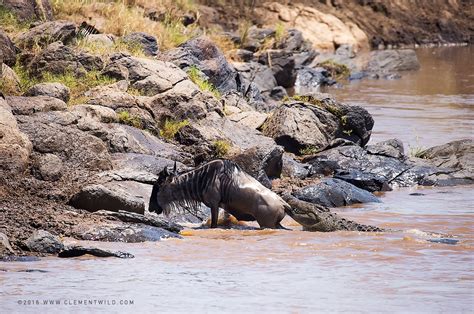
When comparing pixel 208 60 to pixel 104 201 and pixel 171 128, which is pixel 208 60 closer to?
pixel 171 128

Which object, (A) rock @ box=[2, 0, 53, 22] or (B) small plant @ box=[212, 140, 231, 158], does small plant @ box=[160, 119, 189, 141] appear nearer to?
(B) small plant @ box=[212, 140, 231, 158]

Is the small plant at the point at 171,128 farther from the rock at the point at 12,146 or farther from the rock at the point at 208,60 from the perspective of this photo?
the rock at the point at 208,60

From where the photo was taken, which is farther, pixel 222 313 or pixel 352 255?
pixel 352 255

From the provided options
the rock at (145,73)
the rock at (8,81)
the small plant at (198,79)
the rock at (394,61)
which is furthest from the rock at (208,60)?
the rock at (394,61)

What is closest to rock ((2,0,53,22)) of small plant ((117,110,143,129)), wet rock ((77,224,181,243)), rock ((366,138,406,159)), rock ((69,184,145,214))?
small plant ((117,110,143,129))

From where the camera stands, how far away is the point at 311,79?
98.3ft

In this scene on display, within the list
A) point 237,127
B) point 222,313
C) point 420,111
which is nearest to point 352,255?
point 222,313

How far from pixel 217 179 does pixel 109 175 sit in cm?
158

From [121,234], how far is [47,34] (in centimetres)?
695

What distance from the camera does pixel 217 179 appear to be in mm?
11078

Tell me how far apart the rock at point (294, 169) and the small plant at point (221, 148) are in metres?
0.89

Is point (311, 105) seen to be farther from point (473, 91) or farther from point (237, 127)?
point (473, 91)

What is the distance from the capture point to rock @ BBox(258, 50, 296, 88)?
90.7 ft

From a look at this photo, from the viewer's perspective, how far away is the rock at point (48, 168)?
1164 centimetres
